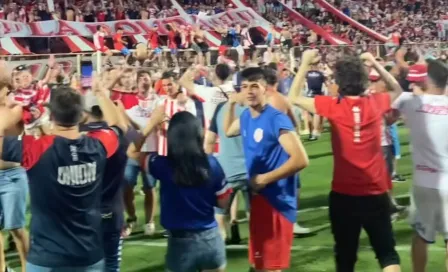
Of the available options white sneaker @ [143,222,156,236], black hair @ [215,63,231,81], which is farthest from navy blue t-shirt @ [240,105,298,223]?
black hair @ [215,63,231,81]

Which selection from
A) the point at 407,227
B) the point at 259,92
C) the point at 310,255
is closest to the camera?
the point at 259,92

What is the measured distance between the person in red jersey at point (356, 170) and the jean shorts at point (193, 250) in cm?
105

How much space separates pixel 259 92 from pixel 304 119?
1227 centimetres

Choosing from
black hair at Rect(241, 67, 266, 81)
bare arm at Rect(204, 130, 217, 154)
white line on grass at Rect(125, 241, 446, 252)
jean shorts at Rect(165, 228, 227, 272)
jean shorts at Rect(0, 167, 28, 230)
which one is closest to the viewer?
jean shorts at Rect(165, 228, 227, 272)

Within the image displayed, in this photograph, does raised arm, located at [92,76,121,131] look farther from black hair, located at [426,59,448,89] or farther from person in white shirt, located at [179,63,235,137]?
person in white shirt, located at [179,63,235,137]

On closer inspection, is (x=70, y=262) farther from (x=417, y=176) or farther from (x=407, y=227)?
(x=407, y=227)

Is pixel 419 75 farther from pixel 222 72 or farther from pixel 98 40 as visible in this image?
pixel 98 40

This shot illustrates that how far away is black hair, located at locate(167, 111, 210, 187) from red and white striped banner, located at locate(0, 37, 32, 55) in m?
17.8

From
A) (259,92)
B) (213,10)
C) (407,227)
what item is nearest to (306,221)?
(407,227)

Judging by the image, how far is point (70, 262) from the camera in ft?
13.1

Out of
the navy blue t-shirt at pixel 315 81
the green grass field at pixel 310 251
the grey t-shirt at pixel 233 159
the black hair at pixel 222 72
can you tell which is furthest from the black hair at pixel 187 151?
the navy blue t-shirt at pixel 315 81

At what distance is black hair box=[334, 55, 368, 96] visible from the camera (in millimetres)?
4859

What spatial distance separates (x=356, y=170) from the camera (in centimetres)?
496

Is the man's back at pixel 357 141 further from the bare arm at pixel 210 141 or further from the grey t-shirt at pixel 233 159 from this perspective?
the grey t-shirt at pixel 233 159
